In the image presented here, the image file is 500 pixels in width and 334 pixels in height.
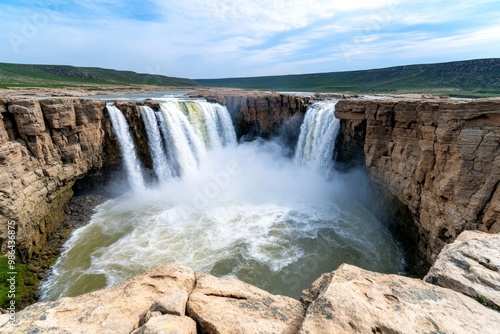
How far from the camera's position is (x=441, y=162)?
13.8 metres

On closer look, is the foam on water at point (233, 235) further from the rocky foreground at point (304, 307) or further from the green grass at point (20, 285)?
the rocky foreground at point (304, 307)

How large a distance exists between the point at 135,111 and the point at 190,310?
22.9 m

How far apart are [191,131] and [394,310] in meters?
25.0

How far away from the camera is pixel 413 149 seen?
54.8 ft

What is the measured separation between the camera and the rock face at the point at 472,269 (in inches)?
188

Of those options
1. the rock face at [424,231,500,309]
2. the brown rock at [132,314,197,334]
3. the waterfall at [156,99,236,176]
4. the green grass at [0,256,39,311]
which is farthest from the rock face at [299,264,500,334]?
the waterfall at [156,99,236,176]

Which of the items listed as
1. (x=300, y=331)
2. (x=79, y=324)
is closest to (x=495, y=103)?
(x=300, y=331)

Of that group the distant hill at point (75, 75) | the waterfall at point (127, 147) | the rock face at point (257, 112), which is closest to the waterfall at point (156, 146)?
the waterfall at point (127, 147)

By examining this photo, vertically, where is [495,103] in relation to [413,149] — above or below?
above

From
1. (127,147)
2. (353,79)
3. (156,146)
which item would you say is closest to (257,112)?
(156,146)

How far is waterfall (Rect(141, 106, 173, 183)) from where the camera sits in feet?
80.5

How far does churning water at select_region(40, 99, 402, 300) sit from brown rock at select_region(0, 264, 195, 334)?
29.1 ft

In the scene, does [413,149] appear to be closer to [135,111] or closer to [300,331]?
[300,331]

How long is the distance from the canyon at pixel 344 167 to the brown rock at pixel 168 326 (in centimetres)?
7
